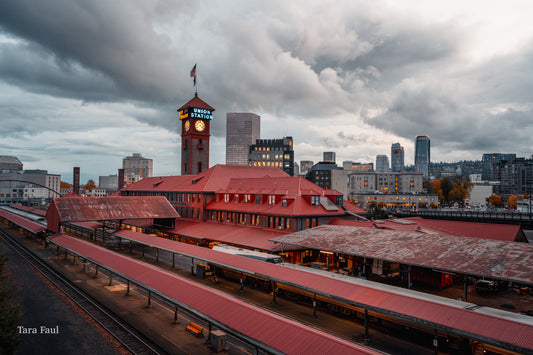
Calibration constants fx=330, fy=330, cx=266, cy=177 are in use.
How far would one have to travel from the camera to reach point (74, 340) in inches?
1025

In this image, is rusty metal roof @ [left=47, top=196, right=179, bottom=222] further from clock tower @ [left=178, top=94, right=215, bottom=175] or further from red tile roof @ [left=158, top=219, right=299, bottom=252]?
clock tower @ [left=178, top=94, right=215, bottom=175]

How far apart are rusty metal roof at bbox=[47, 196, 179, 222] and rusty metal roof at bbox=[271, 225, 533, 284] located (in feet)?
135

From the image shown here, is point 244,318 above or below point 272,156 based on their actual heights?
below

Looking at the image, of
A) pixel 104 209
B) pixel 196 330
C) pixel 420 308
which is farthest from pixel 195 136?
pixel 420 308

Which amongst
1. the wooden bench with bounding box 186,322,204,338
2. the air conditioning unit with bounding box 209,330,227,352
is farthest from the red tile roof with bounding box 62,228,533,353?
the wooden bench with bounding box 186,322,204,338

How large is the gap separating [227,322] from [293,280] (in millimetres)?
9962

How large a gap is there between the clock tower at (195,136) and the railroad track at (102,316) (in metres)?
60.1

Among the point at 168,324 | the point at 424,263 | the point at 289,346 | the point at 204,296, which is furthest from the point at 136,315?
the point at 424,263

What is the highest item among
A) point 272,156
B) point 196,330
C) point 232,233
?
point 272,156

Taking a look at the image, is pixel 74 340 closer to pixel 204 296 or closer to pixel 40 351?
pixel 40 351

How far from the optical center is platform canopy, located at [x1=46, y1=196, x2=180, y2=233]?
64.5 m

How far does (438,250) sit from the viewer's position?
108 feet

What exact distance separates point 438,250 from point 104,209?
63.7 m

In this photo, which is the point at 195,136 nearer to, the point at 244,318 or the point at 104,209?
the point at 104,209
